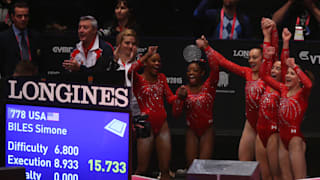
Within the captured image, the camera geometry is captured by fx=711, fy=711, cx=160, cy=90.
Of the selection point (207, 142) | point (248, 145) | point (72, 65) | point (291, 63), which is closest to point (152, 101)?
point (207, 142)

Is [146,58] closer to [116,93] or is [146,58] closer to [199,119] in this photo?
[199,119]

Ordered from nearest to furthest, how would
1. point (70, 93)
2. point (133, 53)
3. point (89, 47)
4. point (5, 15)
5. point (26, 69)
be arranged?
1. point (70, 93)
2. point (26, 69)
3. point (133, 53)
4. point (89, 47)
5. point (5, 15)

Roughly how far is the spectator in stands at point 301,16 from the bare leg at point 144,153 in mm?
2213

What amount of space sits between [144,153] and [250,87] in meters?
1.54

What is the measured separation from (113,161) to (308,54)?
494cm

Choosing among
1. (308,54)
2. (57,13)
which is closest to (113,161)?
(308,54)

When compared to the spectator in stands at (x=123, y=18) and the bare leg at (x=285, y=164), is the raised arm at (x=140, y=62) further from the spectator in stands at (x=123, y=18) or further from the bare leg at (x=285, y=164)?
the bare leg at (x=285, y=164)

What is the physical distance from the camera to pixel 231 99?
8797 millimetres

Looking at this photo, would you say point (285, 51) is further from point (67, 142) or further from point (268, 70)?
point (67, 142)

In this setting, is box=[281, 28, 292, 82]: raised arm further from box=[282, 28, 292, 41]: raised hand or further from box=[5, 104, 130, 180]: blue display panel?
box=[5, 104, 130, 180]: blue display panel

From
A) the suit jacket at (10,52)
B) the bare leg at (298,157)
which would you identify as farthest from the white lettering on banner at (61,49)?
the bare leg at (298,157)

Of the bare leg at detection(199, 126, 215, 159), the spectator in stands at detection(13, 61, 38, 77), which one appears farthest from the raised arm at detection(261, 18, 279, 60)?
the spectator in stands at detection(13, 61, 38, 77)

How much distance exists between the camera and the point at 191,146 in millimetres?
8867

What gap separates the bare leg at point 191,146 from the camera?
8.83 m
